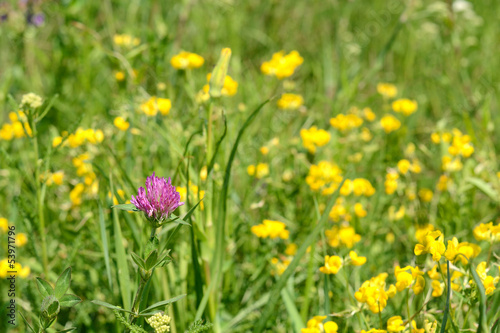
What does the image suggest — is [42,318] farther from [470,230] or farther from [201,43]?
[201,43]

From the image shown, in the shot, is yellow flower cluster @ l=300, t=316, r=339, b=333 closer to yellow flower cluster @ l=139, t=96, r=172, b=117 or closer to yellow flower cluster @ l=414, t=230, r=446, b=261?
yellow flower cluster @ l=414, t=230, r=446, b=261

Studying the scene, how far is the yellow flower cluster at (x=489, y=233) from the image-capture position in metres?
1.12

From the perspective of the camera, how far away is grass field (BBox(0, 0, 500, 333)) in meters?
1.13

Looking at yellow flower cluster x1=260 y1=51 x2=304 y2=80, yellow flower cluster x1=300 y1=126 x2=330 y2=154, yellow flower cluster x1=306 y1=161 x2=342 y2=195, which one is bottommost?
yellow flower cluster x1=306 y1=161 x2=342 y2=195

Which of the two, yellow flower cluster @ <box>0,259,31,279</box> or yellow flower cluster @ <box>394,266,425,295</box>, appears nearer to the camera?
yellow flower cluster @ <box>394,266,425,295</box>

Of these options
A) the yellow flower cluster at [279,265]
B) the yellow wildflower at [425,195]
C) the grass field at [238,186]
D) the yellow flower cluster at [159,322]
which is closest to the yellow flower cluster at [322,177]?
the grass field at [238,186]

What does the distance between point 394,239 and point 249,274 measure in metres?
0.60

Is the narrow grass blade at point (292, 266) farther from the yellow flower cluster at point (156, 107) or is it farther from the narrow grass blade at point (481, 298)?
the yellow flower cluster at point (156, 107)

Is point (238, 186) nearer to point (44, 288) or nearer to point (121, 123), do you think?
point (121, 123)

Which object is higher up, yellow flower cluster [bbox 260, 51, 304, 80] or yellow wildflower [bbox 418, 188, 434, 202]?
yellow flower cluster [bbox 260, 51, 304, 80]

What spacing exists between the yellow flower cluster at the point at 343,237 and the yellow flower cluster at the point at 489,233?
0.45 metres

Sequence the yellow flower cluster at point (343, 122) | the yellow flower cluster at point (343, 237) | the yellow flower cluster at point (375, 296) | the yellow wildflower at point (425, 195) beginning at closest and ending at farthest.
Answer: the yellow flower cluster at point (375, 296) < the yellow flower cluster at point (343, 237) < the yellow wildflower at point (425, 195) < the yellow flower cluster at point (343, 122)

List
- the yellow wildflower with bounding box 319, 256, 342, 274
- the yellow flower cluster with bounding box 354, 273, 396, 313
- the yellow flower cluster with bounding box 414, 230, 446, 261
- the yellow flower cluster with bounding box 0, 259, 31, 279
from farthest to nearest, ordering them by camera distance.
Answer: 1. the yellow flower cluster with bounding box 0, 259, 31, 279
2. the yellow wildflower with bounding box 319, 256, 342, 274
3. the yellow flower cluster with bounding box 354, 273, 396, 313
4. the yellow flower cluster with bounding box 414, 230, 446, 261

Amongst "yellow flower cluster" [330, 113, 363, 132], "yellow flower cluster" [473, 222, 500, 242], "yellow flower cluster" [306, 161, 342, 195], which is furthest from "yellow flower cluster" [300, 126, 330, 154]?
"yellow flower cluster" [473, 222, 500, 242]
